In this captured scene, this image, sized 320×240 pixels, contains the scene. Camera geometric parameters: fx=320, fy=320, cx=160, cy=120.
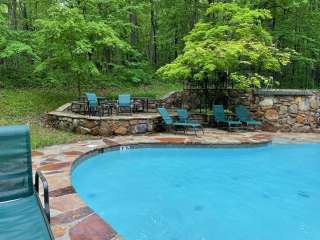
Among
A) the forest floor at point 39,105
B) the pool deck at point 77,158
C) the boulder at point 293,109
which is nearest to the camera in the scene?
the pool deck at point 77,158

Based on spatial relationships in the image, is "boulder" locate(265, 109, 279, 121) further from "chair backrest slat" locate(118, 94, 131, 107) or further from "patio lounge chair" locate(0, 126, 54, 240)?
"patio lounge chair" locate(0, 126, 54, 240)

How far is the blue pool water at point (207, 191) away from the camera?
4.71 metres

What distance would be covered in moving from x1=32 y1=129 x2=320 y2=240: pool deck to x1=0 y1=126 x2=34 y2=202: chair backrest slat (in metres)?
0.58

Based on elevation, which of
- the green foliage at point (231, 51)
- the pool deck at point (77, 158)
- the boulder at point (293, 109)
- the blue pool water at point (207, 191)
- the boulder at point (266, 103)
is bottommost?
the blue pool water at point (207, 191)

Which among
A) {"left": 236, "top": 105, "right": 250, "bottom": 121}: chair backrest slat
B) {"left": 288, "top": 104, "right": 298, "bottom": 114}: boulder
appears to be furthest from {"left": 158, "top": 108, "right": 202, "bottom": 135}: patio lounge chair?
→ {"left": 288, "top": 104, "right": 298, "bottom": 114}: boulder

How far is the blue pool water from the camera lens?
4.71m

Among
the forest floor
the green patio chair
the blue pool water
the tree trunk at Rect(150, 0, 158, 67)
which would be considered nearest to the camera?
the blue pool water

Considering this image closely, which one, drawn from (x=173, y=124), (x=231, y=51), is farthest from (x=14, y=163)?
(x=231, y=51)

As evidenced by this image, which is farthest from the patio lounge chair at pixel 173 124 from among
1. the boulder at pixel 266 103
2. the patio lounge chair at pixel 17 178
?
the patio lounge chair at pixel 17 178

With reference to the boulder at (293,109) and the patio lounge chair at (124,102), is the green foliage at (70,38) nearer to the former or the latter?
the patio lounge chair at (124,102)

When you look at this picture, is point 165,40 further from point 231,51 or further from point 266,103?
point 231,51

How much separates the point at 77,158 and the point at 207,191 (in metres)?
2.83

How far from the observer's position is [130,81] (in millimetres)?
15000

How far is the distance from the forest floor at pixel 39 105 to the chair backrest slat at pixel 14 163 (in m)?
4.18
